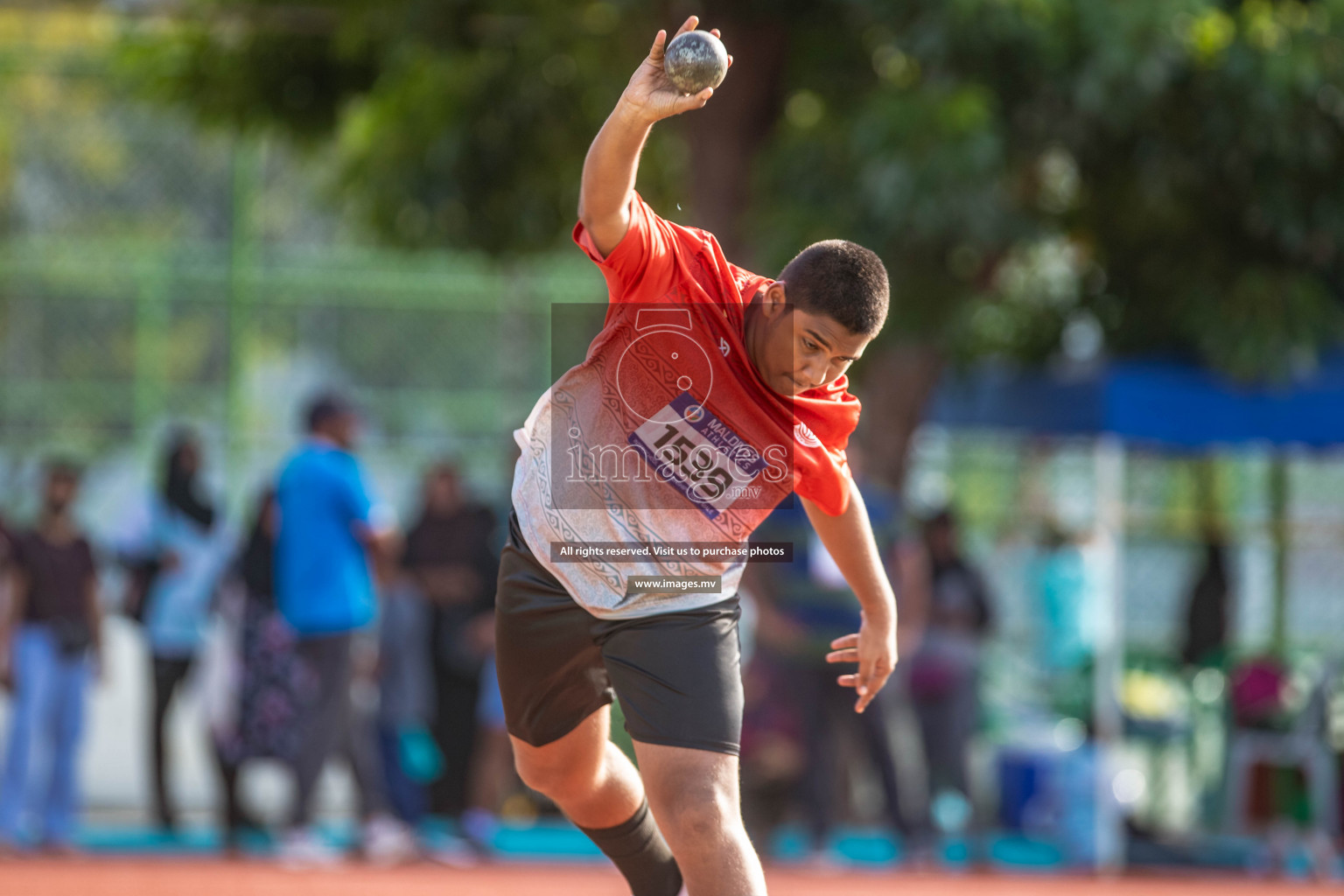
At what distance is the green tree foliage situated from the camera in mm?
7574

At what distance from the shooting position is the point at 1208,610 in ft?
35.7

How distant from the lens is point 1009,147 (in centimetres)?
804

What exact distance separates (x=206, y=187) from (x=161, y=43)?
272 cm

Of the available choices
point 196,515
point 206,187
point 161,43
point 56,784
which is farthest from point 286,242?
point 56,784

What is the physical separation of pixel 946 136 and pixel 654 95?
4.64 meters

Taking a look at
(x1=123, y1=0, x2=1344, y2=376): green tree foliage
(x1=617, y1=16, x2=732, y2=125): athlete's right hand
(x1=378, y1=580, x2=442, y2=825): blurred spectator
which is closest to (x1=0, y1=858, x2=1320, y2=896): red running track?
(x1=378, y1=580, x2=442, y2=825): blurred spectator

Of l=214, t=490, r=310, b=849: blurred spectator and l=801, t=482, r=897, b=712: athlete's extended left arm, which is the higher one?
l=801, t=482, r=897, b=712: athlete's extended left arm

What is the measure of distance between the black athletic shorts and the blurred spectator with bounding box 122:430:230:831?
5.40m

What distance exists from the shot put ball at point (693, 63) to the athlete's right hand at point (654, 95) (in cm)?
2

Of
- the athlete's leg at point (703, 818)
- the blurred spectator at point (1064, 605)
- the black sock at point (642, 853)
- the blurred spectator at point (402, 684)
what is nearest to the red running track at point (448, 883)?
the blurred spectator at point (402, 684)

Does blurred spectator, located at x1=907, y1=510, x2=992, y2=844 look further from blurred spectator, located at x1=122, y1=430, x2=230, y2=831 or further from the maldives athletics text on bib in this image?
the maldives athletics text on bib

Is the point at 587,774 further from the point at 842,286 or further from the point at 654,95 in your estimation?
the point at 654,95

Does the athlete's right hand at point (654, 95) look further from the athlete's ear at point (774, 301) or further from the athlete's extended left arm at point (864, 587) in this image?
the athlete's extended left arm at point (864, 587)

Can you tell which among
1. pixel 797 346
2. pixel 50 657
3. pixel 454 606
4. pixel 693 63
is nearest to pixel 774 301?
pixel 797 346
